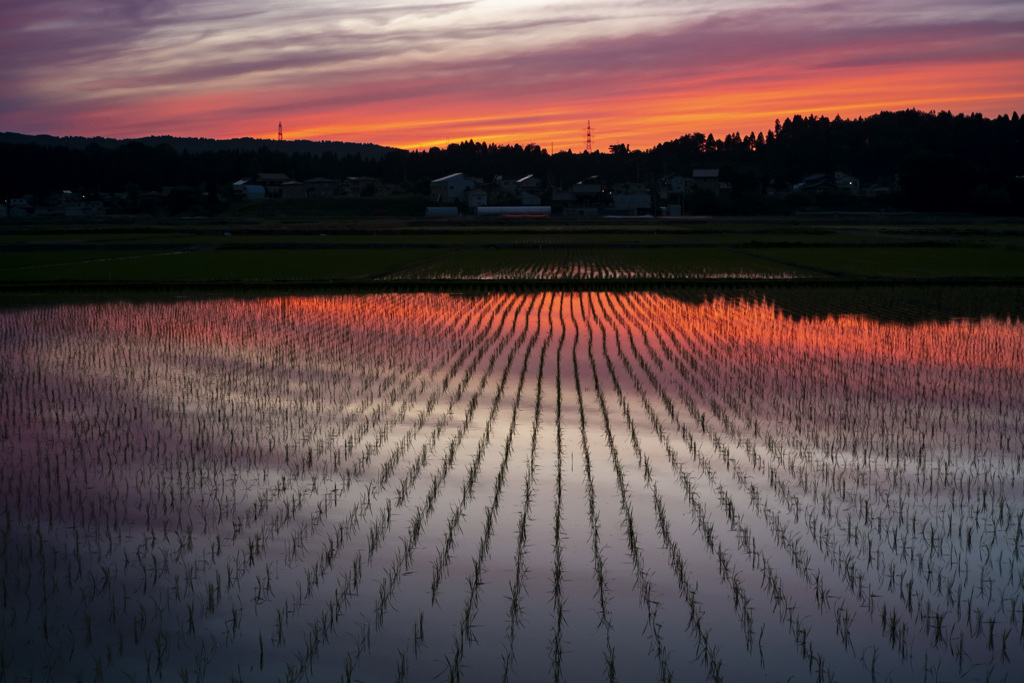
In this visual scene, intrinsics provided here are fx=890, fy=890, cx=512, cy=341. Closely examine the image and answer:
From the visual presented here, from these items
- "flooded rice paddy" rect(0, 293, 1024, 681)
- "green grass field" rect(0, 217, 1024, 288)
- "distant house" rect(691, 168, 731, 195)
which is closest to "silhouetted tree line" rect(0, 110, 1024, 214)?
"distant house" rect(691, 168, 731, 195)

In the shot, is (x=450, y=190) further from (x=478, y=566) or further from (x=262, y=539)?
(x=478, y=566)

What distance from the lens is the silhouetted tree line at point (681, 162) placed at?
Answer: 83250 millimetres

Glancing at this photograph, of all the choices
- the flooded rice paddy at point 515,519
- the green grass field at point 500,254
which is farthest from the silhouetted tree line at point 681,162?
the flooded rice paddy at point 515,519

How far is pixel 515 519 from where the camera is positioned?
5.96 m

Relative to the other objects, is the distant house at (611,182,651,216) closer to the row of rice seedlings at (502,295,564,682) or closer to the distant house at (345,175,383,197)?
the distant house at (345,175,383,197)

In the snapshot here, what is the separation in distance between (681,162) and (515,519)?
120 metres

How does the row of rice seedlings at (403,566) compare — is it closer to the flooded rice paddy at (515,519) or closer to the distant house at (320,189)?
the flooded rice paddy at (515,519)

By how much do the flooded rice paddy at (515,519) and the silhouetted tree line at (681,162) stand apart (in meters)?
71.1

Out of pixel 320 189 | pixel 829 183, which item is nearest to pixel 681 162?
pixel 829 183

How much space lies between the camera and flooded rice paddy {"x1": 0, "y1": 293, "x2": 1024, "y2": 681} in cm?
425

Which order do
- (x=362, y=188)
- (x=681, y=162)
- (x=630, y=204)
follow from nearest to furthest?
(x=630, y=204) → (x=362, y=188) → (x=681, y=162)

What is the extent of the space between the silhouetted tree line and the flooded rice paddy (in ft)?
233

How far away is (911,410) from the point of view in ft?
30.5

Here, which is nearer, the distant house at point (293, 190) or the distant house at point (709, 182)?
the distant house at point (709, 182)
